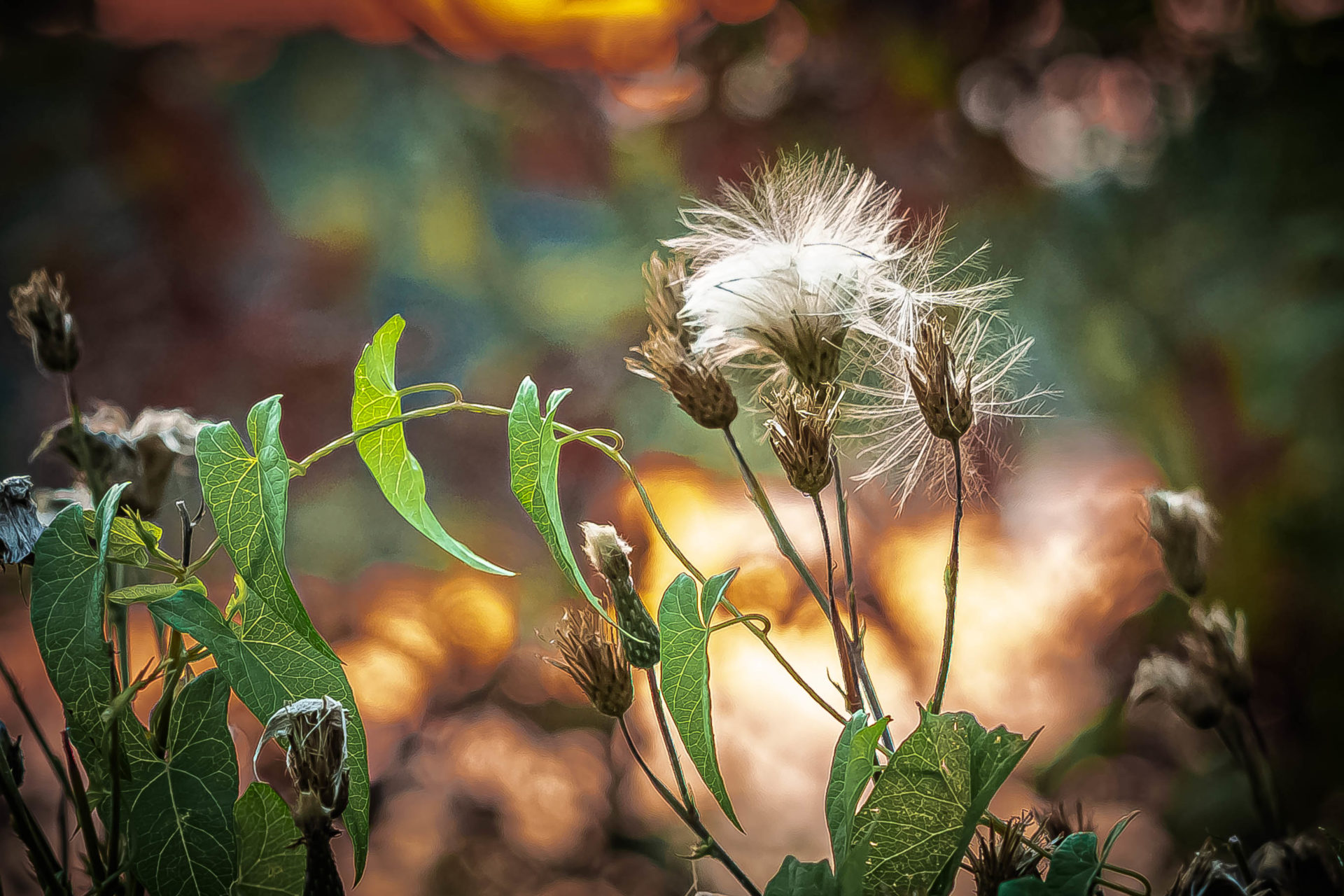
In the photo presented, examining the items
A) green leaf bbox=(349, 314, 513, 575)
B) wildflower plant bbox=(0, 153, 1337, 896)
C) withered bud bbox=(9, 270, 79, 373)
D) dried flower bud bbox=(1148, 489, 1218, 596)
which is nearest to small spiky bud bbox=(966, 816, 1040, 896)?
wildflower plant bbox=(0, 153, 1337, 896)

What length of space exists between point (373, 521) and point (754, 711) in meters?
0.58

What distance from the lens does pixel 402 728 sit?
1.04m

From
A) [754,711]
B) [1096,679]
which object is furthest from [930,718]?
[1096,679]

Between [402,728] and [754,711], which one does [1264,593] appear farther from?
[402,728]

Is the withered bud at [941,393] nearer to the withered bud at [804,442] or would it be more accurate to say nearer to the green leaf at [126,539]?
the withered bud at [804,442]

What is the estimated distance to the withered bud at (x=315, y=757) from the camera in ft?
0.91

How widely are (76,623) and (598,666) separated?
0.20 metres

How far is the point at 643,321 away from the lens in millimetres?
1169

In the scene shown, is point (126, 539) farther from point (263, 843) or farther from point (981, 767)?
point (981, 767)

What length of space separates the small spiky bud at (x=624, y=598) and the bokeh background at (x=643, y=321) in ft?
2.40

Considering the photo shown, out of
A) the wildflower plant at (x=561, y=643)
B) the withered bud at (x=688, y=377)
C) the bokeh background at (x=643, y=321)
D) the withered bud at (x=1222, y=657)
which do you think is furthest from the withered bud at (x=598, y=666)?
the bokeh background at (x=643, y=321)

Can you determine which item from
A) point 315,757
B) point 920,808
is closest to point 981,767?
point 920,808

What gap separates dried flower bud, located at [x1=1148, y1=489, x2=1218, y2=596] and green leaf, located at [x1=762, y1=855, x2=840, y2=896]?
20 centimetres

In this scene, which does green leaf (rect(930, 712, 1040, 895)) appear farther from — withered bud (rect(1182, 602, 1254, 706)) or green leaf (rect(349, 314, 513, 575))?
green leaf (rect(349, 314, 513, 575))
